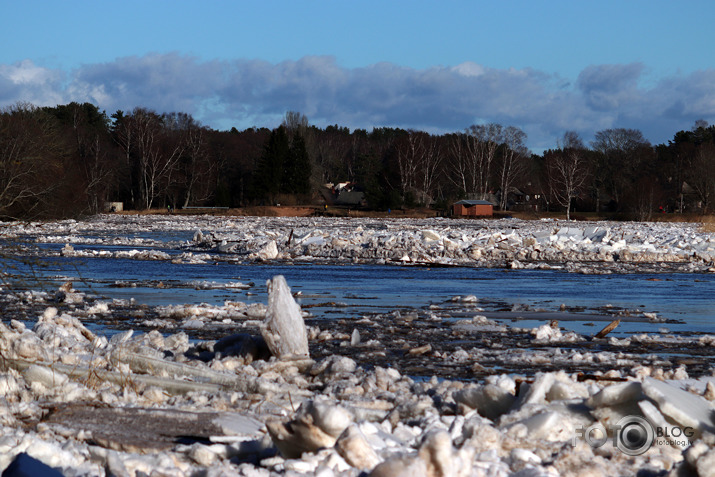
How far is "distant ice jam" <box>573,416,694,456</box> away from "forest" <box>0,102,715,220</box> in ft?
211

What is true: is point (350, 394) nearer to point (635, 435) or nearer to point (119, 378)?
point (119, 378)

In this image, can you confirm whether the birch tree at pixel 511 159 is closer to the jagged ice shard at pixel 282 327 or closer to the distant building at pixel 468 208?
the distant building at pixel 468 208

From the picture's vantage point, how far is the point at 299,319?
27.2 feet

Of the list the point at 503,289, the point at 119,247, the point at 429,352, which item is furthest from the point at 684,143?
the point at 429,352

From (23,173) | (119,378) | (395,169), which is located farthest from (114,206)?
(119,378)

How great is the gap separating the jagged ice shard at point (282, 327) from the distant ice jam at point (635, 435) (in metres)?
3.29

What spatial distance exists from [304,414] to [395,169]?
278 feet

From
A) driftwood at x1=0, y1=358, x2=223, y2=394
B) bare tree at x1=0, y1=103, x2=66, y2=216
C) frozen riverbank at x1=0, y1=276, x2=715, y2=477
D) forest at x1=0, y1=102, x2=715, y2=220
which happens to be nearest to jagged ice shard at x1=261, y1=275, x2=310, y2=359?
frozen riverbank at x1=0, y1=276, x2=715, y2=477

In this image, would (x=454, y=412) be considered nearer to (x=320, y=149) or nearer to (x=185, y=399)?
(x=185, y=399)

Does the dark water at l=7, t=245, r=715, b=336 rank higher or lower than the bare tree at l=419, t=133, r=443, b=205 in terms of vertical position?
lower

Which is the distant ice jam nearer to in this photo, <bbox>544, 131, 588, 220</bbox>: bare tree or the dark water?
the dark water

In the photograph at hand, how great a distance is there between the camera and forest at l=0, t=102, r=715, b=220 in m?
77.2

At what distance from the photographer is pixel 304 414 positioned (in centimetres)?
472

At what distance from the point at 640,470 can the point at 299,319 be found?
4.23 meters
